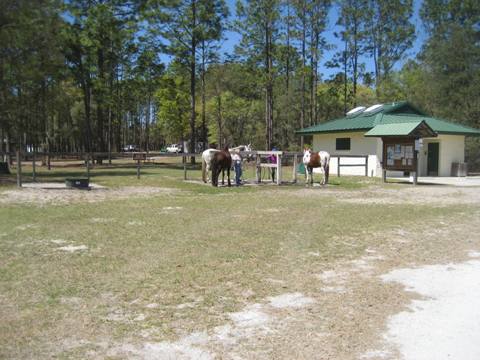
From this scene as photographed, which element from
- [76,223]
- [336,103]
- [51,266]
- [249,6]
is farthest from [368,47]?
[51,266]

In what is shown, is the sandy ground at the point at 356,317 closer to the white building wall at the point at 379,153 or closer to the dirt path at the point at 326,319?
the dirt path at the point at 326,319

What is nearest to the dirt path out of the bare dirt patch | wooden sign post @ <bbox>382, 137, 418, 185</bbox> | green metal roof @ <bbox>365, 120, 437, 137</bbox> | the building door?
the bare dirt patch

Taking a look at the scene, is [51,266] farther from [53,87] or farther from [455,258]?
[53,87]

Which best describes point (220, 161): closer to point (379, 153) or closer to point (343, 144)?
point (379, 153)

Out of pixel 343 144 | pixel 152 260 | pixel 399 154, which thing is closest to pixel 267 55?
pixel 343 144

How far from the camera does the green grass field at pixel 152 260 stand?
162 inches

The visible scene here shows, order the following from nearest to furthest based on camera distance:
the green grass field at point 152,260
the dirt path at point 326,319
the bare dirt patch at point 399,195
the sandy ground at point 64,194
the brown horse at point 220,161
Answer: the dirt path at point 326,319
the green grass field at point 152,260
the sandy ground at point 64,194
the bare dirt patch at point 399,195
the brown horse at point 220,161

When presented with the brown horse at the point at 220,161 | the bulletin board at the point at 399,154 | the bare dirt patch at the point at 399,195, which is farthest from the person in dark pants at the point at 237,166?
the bulletin board at the point at 399,154

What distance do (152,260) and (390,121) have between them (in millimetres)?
23200

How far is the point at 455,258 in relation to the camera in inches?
262

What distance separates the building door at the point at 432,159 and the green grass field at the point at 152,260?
1542 cm

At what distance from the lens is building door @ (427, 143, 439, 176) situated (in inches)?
1045

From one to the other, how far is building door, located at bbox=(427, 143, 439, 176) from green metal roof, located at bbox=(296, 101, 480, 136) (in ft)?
4.08

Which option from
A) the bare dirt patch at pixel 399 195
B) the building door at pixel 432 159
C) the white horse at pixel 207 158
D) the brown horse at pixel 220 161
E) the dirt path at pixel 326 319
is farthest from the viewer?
the building door at pixel 432 159
